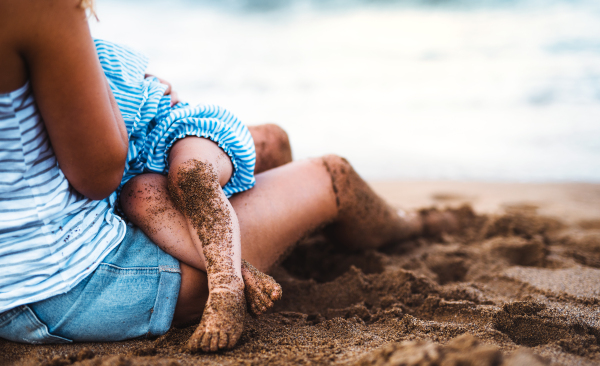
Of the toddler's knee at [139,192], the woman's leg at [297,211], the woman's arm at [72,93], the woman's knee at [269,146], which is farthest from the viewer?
the woman's knee at [269,146]

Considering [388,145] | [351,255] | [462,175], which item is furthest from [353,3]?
[351,255]

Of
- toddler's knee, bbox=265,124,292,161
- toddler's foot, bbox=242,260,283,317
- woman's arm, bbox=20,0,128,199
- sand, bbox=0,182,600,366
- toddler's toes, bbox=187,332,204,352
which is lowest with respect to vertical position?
sand, bbox=0,182,600,366

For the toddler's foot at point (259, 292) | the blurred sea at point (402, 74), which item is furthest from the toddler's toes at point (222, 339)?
the blurred sea at point (402, 74)

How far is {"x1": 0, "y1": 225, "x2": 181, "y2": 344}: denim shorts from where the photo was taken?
1.03 metres

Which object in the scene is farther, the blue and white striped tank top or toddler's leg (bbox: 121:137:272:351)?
toddler's leg (bbox: 121:137:272:351)

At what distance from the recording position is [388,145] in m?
4.97

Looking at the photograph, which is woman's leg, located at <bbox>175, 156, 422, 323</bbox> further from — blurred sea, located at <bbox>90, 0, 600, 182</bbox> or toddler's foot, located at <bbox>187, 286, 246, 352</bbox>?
blurred sea, located at <bbox>90, 0, 600, 182</bbox>

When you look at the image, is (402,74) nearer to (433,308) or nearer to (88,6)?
(433,308)

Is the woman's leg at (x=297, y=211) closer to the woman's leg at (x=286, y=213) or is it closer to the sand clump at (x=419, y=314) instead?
the woman's leg at (x=286, y=213)

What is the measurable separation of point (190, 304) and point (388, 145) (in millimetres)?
4142

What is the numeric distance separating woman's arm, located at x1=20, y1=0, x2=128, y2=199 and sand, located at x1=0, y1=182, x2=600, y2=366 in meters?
0.48

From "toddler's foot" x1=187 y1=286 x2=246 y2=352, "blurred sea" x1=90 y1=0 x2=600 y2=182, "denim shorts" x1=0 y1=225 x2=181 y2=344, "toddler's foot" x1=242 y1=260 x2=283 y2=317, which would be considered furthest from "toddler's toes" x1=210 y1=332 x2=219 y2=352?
"blurred sea" x1=90 y1=0 x2=600 y2=182

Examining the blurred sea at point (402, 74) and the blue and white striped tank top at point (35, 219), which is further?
the blurred sea at point (402, 74)

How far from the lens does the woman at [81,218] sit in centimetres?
80
